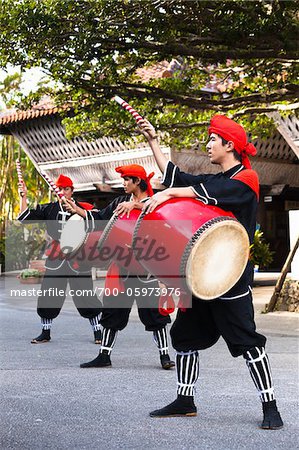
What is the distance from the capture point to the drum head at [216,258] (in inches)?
179

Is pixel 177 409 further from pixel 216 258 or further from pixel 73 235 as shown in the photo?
pixel 73 235

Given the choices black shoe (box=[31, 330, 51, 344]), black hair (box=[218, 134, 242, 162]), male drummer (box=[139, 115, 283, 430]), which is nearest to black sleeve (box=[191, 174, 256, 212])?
male drummer (box=[139, 115, 283, 430])

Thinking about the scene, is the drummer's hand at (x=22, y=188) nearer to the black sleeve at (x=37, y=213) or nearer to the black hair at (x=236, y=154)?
the black sleeve at (x=37, y=213)

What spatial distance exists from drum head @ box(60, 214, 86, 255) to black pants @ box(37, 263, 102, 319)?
0.46 m

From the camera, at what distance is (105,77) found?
10.8m

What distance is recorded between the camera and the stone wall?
12.2 metres

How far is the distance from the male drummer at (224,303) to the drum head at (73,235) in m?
2.61

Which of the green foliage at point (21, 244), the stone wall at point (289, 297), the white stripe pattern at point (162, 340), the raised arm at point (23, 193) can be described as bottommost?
the green foliage at point (21, 244)

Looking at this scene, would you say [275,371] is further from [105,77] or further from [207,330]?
[105,77]

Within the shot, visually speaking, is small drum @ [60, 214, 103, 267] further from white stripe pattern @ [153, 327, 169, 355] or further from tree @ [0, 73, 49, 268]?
tree @ [0, 73, 49, 268]

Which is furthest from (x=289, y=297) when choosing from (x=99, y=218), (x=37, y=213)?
(x=99, y=218)

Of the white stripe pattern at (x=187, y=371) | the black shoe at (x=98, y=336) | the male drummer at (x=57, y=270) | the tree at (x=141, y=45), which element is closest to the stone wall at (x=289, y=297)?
the tree at (x=141, y=45)

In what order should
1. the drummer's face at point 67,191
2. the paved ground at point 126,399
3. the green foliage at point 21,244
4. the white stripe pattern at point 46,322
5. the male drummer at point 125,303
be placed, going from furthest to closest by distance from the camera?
the green foliage at point 21,244 < the white stripe pattern at point 46,322 < the drummer's face at point 67,191 < the male drummer at point 125,303 < the paved ground at point 126,399

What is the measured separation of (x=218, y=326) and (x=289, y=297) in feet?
25.2
